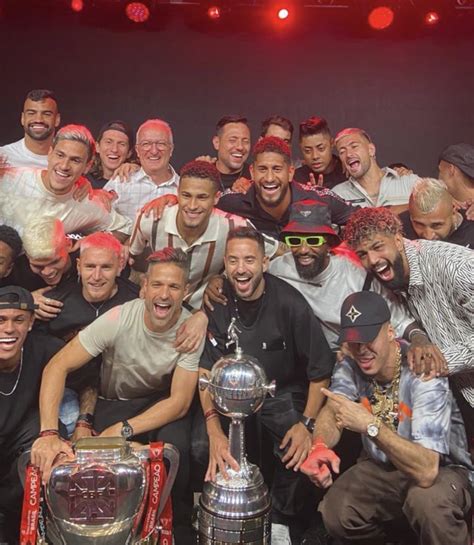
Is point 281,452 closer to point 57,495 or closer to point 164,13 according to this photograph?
point 57,495

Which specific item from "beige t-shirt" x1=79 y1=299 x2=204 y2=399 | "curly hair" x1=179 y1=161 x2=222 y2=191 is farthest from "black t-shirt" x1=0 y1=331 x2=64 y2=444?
"curly hair" x1=179 y1=161 x2=222 y2=191

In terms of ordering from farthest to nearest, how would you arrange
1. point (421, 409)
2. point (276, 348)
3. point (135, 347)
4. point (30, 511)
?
point (276, 348) < point (135, 347) < point (421, 409) < point (30, 511)

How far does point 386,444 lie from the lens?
253cm

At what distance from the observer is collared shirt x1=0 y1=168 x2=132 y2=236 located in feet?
12.4

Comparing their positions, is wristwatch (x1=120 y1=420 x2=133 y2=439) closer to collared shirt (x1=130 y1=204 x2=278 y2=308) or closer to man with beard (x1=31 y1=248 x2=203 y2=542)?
man with beard (x1=31 y1=248 x2=203 y2=542)

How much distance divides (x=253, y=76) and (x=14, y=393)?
15.9 feet

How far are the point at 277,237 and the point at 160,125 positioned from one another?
4.24ft

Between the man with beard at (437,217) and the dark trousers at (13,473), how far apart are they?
7.05ft

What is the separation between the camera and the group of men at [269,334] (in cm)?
276

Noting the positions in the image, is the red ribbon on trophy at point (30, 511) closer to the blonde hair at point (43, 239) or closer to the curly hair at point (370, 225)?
the blonde hair at point (43, 239)

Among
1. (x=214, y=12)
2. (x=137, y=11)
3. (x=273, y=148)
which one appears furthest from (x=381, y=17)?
(x=273, y=148)

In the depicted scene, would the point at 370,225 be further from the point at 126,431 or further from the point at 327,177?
the point at 327,177

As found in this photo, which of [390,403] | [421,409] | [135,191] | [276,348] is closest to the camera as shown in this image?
[421,409]

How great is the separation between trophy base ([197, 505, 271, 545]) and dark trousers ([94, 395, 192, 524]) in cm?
48
